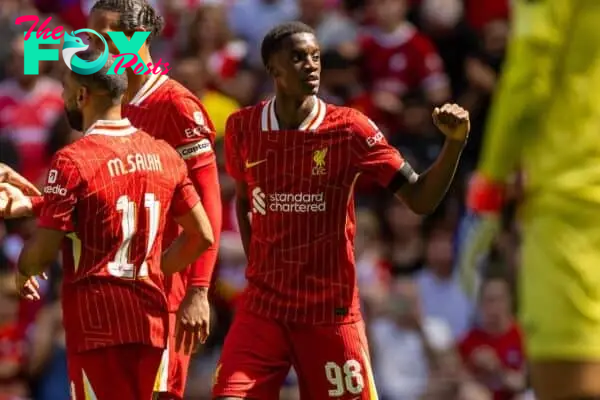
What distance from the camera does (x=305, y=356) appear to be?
8039mm

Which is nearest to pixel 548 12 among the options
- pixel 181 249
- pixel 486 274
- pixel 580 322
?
pixel 580 322

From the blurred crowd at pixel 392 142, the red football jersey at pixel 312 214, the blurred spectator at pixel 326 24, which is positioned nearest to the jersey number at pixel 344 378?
the red football jersey at pixel 312 214

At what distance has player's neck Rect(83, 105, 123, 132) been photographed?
7.43 meters

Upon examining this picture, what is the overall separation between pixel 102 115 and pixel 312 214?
4.06 feet

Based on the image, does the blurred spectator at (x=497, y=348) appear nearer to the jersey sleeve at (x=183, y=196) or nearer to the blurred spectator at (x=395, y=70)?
the blurred spectator at (x=395, y=70)

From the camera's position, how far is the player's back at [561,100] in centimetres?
626

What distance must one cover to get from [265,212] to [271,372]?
2.63 ft

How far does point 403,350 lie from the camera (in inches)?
501

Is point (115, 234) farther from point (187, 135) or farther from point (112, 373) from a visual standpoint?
point (187, 135)

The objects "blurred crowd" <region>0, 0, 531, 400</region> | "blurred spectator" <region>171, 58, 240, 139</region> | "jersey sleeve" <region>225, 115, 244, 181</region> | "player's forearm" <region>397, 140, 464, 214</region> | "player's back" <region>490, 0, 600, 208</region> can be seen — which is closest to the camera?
"player's back" <region>490, 0, 600, 208</region>

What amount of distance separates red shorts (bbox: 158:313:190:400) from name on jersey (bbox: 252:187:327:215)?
28.5 inches

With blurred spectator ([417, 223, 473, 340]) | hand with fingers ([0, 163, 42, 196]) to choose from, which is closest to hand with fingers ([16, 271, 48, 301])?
hand with fingers ([0, 163, 42, 196])

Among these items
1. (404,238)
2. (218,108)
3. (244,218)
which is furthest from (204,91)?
(244,218)

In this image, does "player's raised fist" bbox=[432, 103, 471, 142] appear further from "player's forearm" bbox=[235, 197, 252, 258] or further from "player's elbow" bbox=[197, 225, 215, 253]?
"player's forearm" bbox=[235, 197, 252, 258]
